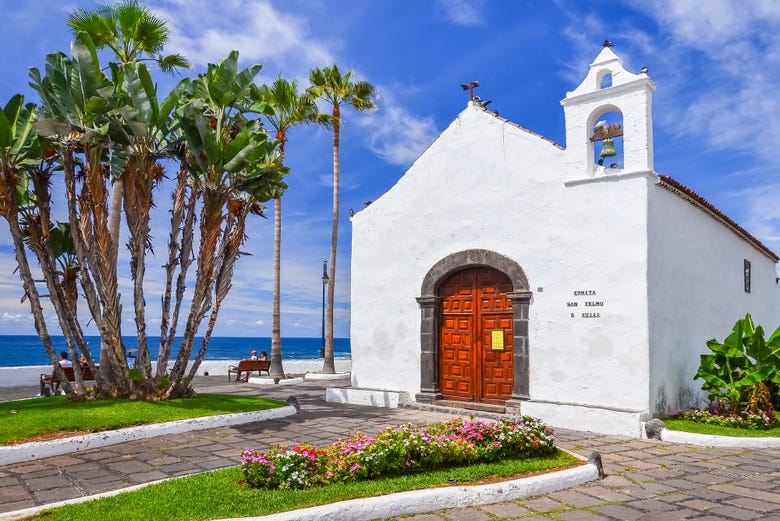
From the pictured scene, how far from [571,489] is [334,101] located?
16742mm

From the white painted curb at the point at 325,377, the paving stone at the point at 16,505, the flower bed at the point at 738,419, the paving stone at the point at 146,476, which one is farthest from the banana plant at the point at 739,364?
the white painted curb at the point at 325,377

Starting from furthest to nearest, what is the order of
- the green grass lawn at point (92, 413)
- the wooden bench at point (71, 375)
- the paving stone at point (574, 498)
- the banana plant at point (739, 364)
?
the wooden bench at point (71, 375) → the banana plant at point (739, 364) → the green grass lawn at point (92, 413) → the paving stone at point (574, 498)

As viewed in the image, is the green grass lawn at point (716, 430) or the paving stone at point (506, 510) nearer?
the paving stone at point (506, 510)

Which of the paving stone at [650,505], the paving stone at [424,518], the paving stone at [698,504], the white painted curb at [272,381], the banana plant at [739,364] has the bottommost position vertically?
the white painted curb at [272,381]

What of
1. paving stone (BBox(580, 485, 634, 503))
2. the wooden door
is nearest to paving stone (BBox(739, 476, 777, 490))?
paving stone (BBox(580, 485, 634, 503))

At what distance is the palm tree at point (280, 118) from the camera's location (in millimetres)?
19547

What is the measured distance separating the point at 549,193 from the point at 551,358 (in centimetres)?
301

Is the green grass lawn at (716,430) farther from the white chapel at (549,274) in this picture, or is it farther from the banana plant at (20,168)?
the banana plant at (20,168)

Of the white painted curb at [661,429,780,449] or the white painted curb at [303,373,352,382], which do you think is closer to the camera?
the white painted curb at [661,429,780,449]

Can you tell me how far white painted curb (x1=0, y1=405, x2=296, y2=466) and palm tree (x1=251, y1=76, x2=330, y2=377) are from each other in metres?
8.83

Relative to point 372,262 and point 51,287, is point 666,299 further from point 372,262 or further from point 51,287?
point 51,287

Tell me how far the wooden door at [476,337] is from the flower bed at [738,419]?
3.08 metres

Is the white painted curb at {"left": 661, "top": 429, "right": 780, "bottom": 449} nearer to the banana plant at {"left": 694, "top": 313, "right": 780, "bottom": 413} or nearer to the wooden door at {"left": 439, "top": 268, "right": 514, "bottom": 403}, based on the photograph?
the banana plant at {"left": 694, "top": 313, "right": 780, "bottom": 413}

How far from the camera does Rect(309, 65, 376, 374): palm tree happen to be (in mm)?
20234
